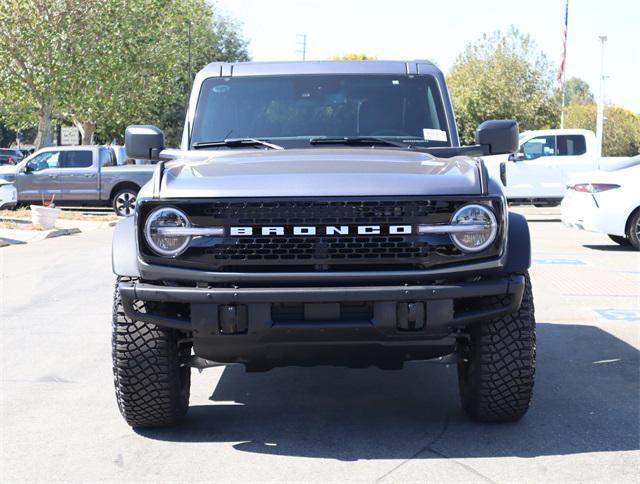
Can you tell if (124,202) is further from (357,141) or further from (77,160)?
(357,141)

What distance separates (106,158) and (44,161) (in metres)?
1.62

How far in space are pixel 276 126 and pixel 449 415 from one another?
209cm

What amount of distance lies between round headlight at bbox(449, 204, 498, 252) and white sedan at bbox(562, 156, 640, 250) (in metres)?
11.5

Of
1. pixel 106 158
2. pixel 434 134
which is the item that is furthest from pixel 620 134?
pixel 434 134

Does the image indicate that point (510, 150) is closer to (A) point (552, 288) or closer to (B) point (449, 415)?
(B) point (449, 415)

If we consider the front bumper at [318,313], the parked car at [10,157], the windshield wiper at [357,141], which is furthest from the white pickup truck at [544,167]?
the parked car at [10,157]

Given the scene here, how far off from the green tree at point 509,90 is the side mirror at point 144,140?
56049 mm

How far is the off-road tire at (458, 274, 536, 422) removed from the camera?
5348 millimetres

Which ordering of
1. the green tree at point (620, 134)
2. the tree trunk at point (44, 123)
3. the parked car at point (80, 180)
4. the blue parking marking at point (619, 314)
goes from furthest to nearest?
the green tree at point (620, 134), the tree trunk at point (44, 123), the parked car at point (80, 180), the blue parking marking at point (619, 314)

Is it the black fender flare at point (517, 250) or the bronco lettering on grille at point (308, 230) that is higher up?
the bronco lettering on grille at point (308, 230)

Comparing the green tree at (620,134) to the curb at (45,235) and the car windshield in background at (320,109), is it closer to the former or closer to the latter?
the curb at (45,235)

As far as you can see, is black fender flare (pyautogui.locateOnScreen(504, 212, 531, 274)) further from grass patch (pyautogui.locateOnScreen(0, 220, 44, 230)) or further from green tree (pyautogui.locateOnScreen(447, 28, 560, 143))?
green tree (pyautogui.locateOnScreen(447, 28, 560, 143))

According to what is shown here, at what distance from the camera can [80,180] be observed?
27.6 m

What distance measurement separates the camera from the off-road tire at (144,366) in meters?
5.29
